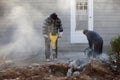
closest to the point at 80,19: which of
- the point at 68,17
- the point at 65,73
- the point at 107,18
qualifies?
the point at 68,17

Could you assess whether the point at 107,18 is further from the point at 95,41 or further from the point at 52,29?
the point at 52,29

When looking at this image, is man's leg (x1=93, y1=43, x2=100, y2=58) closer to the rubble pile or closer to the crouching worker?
the crouching worker

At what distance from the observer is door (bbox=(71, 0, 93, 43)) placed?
14977mm

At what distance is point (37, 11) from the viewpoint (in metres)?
14.9

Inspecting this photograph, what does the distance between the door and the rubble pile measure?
635 cm

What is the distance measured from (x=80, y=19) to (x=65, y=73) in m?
6.67

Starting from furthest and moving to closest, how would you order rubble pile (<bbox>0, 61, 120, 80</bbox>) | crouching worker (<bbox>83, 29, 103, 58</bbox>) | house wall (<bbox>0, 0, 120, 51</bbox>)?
house wall (<bbox>0, 0, 120, 51</bbox>) < crouching worker (<bbox>83, 29, 103, 58</bbox>) < rubble pile (<bbox>0, 61, 120, 80</bbox>)

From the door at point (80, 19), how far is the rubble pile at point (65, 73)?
20.8 feet

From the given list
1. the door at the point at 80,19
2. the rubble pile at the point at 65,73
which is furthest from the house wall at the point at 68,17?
the rubble pile at the point at 65,73

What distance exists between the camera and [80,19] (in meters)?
15.1

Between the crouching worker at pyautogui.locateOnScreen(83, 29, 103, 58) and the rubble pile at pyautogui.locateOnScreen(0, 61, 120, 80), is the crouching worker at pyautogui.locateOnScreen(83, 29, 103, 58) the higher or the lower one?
the higher one

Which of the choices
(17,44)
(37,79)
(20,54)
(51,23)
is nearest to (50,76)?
(37,79)

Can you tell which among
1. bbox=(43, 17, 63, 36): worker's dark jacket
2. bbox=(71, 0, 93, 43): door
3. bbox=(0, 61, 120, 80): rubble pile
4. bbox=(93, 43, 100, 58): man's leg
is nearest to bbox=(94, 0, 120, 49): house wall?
bbox=(71, 0, 93, 43): door

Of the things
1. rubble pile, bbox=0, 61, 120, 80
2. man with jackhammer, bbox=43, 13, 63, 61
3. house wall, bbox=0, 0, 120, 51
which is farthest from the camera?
house wall, bbox=0, 0, 120, 51
